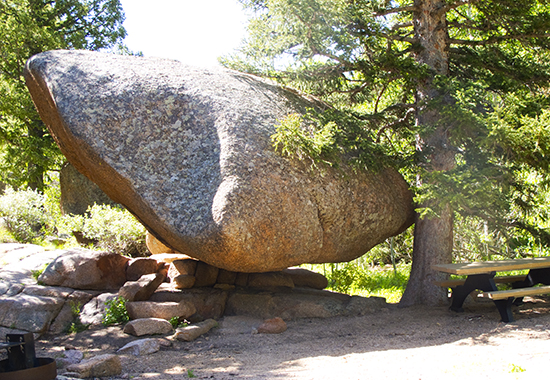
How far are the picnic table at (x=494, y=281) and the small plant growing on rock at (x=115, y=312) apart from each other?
4764 millimetres

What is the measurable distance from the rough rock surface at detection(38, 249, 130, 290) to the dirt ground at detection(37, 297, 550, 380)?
1.07m

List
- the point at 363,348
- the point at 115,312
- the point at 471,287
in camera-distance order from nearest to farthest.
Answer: the point at 363,348, the point at 471,287, the point at 115,312

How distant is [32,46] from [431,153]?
42.8 ft

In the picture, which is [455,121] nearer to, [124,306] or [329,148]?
[329,148]

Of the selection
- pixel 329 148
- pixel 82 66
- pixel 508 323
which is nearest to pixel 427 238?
pixel 508 323

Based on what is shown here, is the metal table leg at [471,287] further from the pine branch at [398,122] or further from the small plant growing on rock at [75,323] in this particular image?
the small plant growing on rock at [75,323]

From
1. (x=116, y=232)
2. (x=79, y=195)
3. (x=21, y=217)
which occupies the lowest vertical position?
(x=116, y=232)

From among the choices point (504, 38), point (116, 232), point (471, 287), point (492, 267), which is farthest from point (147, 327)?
point (504, 38)

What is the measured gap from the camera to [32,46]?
1436cm

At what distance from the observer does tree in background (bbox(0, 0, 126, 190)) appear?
14.2 meters

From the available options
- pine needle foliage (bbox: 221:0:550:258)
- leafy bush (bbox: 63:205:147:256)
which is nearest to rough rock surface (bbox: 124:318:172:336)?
pine needle foliage (bbox: 221:0:550:258)

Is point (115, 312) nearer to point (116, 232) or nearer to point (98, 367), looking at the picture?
point (98, 367)

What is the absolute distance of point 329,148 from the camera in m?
6.66

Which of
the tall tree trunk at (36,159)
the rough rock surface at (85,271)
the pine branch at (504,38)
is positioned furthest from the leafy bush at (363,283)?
the tall tree trunk at (36,159)
